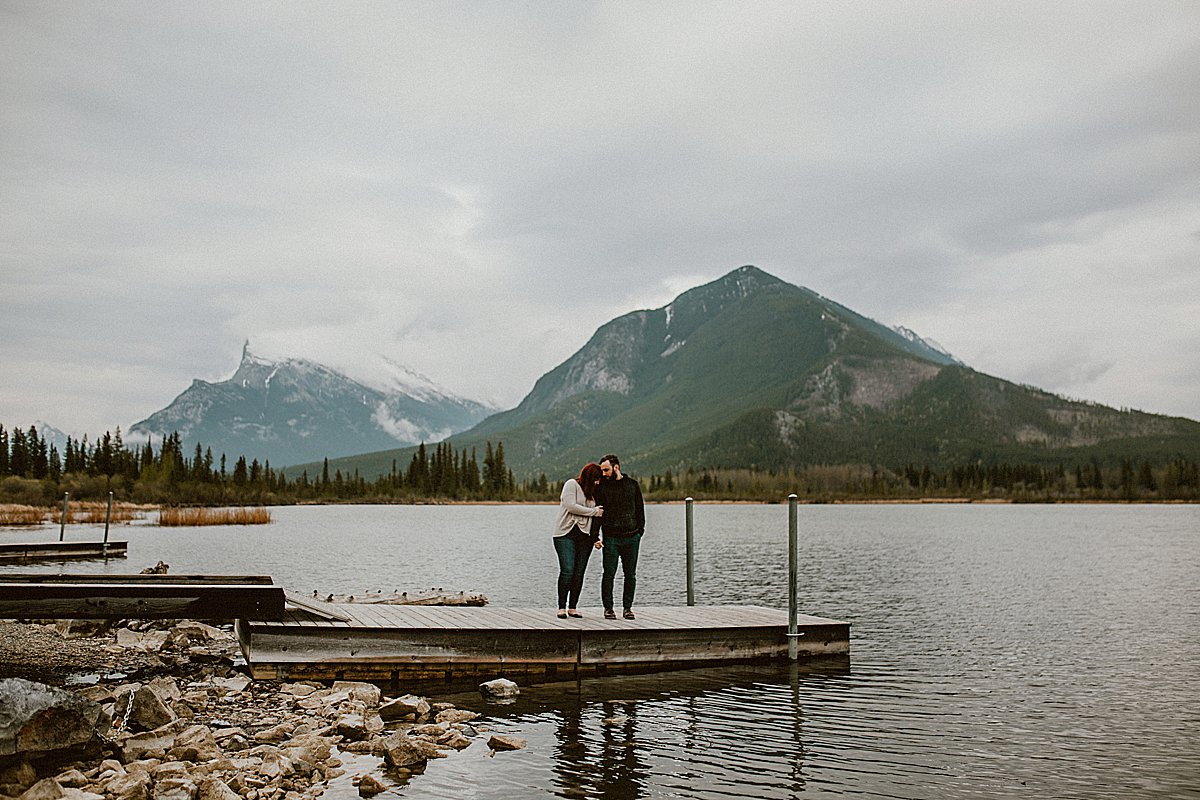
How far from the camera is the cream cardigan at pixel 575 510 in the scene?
1625 cm

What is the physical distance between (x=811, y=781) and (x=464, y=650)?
22.6 ft

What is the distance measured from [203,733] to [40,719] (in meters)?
1.75

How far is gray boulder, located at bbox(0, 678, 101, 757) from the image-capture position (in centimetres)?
1025

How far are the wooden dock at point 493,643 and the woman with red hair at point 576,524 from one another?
1.07m

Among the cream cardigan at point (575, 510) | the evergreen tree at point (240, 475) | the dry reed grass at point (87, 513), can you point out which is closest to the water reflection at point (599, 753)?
the cream cardigan at point (575, 510)

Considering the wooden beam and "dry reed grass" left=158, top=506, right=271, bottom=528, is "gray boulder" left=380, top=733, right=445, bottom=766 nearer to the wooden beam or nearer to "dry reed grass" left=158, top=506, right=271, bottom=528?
the wooden beam

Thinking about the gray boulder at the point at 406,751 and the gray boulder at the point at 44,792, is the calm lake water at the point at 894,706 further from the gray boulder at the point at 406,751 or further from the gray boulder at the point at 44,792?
the gray boulder at the point at 44,792

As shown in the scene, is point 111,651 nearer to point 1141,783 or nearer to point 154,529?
point 1141,783

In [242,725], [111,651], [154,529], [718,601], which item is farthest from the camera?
[154,529]

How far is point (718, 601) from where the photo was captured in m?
29.8

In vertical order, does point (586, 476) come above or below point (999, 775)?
above

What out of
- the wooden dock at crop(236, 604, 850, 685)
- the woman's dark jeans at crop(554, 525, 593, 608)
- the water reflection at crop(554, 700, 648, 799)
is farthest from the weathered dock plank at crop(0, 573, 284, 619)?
the water reflection at crop(554, 700, 648, 799)

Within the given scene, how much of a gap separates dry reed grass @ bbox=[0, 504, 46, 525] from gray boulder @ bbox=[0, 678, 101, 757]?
63.5 meters

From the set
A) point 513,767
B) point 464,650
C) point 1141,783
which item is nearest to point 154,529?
point 464,650
